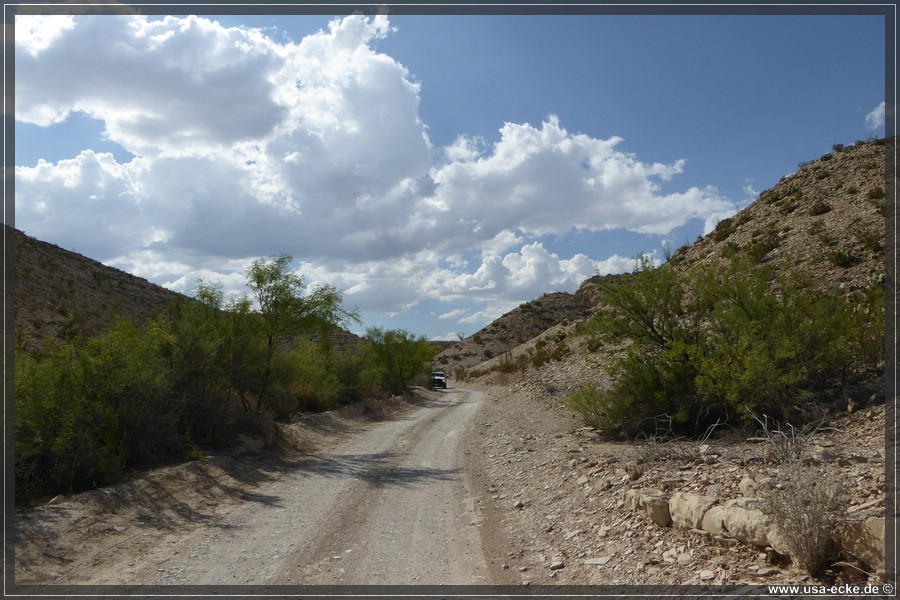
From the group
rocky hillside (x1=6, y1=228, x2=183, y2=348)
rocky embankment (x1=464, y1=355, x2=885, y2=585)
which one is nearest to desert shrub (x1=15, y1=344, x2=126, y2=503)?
rocky embankment (x1=464, y1=355, x2=885, y2=585)

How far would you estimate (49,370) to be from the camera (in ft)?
34.7

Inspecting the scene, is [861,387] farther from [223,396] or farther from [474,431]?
[223,396]

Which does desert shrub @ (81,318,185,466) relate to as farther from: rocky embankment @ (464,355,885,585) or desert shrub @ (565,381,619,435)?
desert shrub @ (565,381,619,435)

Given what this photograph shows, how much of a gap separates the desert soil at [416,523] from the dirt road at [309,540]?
0.11 ft

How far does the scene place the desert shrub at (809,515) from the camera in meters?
4.94

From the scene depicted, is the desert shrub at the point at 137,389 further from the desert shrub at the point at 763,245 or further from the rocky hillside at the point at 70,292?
the desert shrub at the point at 763,245

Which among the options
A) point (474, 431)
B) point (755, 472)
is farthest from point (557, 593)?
point (474, 431)

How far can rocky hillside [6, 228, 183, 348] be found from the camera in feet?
79.0

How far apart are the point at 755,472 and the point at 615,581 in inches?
106

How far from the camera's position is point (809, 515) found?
497 cm

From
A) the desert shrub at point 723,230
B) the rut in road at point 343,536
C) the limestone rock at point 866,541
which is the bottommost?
the rut in road at point 343,536

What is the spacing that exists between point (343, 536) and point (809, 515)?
596 centimetres

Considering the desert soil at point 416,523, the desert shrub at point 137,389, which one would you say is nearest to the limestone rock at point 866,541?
the desert soil at point 416,523

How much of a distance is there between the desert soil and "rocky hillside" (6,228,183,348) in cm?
1236
